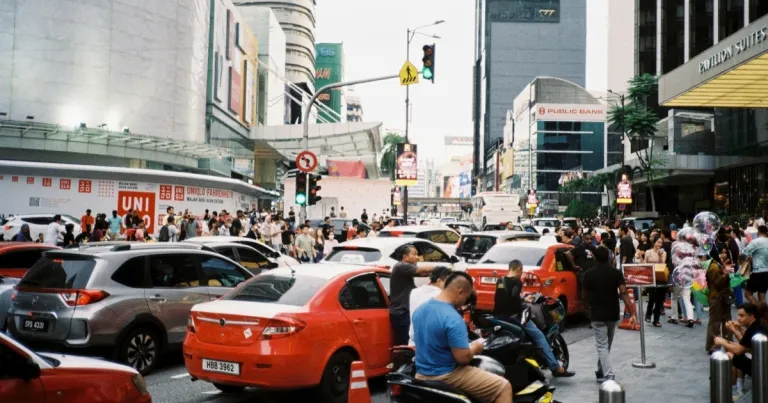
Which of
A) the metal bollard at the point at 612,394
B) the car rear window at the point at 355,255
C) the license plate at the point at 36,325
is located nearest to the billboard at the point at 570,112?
the car rear window at the point at 355,255

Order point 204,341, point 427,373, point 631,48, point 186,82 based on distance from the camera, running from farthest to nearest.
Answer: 1. point 631,48
2. point 186,82
3. point 204,341
4. point 427,373

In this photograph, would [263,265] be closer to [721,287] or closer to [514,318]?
[514,318]

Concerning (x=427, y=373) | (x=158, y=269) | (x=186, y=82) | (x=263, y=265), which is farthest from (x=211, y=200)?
(x=427, y=373)

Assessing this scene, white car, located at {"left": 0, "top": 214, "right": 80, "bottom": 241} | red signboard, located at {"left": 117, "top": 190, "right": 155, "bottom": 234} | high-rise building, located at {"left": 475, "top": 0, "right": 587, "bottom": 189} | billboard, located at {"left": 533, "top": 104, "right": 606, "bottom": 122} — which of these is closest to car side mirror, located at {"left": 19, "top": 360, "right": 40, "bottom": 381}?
white car, located at {"left": 0, "top": 214, "right": 80, "bottom": 241}

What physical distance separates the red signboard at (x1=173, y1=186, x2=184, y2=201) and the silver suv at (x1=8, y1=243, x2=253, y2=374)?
2393cm

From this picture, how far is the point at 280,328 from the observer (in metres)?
7.16

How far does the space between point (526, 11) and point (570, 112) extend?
2729 inches

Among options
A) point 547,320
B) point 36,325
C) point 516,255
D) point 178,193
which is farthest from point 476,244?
point 178,193

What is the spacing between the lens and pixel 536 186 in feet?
374

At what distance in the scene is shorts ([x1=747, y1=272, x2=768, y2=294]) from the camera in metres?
11.9

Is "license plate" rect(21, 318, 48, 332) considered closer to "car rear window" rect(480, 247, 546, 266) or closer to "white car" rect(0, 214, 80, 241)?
"car rear window" rect(480, 247, 546, 266)

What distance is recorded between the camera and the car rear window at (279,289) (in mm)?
7742

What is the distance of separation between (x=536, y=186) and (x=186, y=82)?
7602 centimetres

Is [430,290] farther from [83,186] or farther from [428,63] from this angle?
Result: [83,186]
